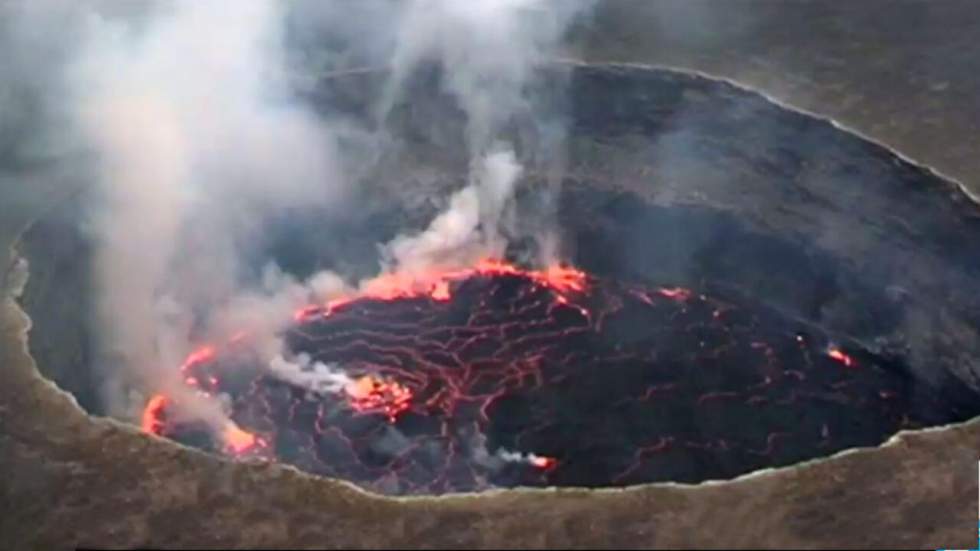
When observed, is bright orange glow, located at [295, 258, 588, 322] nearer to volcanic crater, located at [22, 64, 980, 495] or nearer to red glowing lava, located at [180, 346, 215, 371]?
volcanic crater, located at [22, 64, 980, 495]

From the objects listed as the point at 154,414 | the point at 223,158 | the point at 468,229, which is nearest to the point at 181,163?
the point at 223,158

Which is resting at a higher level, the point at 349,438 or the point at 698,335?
the point at 698,335

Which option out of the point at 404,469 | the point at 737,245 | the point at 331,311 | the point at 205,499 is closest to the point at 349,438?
the point at 404,469

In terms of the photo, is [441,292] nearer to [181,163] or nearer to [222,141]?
[222,141]

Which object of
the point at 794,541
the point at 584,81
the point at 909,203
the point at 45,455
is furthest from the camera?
the point at 584,81

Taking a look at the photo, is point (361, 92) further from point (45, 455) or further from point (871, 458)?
point (871, 458)

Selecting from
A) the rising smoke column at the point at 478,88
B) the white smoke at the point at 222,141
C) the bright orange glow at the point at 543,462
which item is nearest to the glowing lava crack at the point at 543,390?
the bright orange glow at the point at 543,462

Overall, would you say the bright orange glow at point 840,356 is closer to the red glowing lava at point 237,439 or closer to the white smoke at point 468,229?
the white smoke at point 468,229
